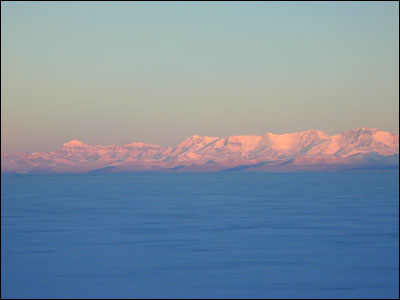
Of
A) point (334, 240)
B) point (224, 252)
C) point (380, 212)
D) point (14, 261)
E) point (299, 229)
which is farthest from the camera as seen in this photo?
point (380, 212)

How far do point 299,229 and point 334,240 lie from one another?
16.3 ft

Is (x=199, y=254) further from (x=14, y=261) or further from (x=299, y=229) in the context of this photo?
(x=299, y=229)

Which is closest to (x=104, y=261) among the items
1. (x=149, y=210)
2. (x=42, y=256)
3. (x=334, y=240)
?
(x=42, y=256)

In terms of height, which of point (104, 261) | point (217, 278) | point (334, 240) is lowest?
point (217, 278)

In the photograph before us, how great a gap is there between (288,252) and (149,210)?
26.5 m

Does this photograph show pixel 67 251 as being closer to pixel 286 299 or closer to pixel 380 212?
pixel 286 299

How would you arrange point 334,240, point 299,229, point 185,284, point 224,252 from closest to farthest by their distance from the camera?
point 185,284 < point 224,252 < point 334,240 < point 299,229

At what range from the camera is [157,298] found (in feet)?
67.8

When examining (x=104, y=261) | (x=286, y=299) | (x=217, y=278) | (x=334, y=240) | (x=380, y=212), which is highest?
(x=380, y=212)

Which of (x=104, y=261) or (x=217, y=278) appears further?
(x=104, y=261)

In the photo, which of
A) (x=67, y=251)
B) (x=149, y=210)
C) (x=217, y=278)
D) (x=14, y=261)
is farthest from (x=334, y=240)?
(x=149, y=210)

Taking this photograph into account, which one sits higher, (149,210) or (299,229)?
(149,210)

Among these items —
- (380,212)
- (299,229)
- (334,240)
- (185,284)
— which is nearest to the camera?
(185,284)

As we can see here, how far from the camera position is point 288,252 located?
29.4m
